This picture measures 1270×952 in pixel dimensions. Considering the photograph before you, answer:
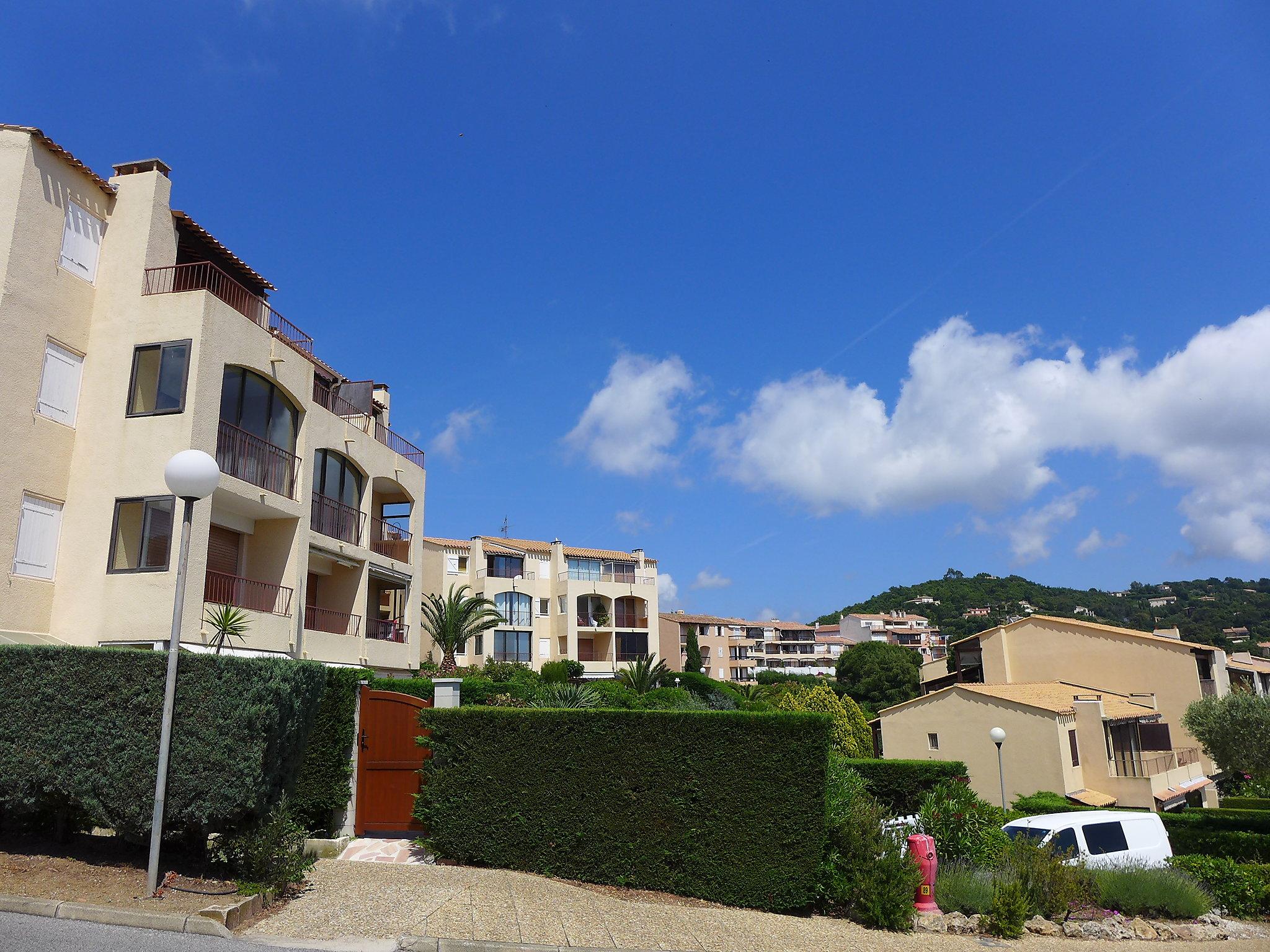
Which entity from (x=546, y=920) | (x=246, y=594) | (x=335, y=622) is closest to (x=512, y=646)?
(x=335, y=622)

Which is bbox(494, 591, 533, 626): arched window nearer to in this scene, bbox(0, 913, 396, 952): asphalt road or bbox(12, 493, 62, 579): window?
bbox(12, 493, 62, 579): window

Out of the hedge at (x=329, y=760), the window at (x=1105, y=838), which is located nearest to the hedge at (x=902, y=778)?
the window at (x=1105, y=838)

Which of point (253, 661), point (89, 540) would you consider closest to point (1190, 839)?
point (253, 661)

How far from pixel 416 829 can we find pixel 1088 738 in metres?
28.9

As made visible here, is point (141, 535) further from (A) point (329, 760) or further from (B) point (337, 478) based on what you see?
(A) point (329, 760)

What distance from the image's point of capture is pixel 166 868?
Answer: 8.99 metres

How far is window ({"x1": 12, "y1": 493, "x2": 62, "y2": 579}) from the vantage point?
1582 cm

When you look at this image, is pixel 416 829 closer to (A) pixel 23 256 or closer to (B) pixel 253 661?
(B) pixel 253 661

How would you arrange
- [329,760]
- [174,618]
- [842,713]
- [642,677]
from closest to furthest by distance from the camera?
[174,618]
[329,760]
[842,713]
[642,677]

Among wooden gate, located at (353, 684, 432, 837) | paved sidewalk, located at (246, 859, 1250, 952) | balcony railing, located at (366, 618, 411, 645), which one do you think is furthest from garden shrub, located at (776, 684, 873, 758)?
paved sidewalk, located at (246, 859, 1250, 952)

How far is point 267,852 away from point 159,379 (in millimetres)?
11816

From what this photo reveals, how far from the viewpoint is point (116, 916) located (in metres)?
7.66

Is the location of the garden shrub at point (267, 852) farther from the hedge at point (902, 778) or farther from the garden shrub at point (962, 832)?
the hedge at point (902, 778)

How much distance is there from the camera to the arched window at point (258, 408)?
18.4 metres
